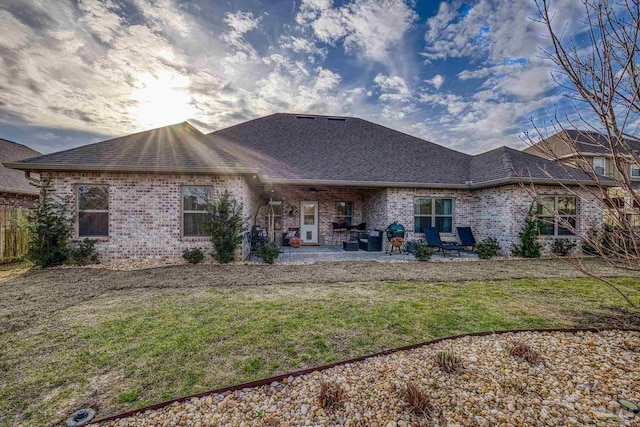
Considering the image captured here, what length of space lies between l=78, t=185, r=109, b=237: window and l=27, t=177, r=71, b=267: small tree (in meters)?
0.32

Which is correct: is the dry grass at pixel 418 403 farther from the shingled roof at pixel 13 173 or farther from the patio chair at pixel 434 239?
the shingled roof at pixel 13 173

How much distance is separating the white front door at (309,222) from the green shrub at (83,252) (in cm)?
802

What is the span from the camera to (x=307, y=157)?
1249 cm

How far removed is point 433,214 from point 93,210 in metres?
12.2

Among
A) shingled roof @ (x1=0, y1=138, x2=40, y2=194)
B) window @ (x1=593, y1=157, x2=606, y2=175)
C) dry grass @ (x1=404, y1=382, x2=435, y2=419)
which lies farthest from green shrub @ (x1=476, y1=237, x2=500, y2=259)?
shingled roof @ (x1=0, y1=138, x2=40, y2=194)

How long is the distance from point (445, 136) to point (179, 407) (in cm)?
1729

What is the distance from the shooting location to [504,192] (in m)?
10.1

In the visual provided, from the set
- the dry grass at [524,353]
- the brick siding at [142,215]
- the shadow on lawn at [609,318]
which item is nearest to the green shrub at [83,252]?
the brick siding at [142,215]

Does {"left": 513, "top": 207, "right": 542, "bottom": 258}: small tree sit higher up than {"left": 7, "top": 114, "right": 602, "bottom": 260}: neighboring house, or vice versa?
{"left": 7, "top": 114, "right": 602, "bottom": 260}: neighboring house

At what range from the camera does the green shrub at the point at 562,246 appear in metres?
9.94

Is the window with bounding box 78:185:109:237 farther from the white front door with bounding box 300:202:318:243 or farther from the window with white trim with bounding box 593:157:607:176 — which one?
the window with white trim with bounding box 593:157:607:176

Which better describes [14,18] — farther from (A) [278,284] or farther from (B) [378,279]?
(B) [378,279]

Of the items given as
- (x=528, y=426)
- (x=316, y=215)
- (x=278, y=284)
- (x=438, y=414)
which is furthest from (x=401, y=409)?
(x=316, y=215)

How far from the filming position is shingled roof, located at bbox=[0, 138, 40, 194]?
35.0ft
